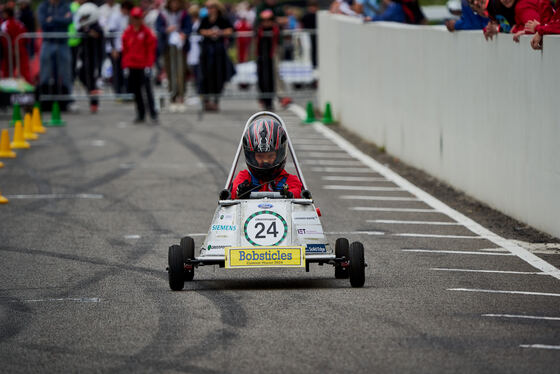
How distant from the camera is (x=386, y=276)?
31.1 feet

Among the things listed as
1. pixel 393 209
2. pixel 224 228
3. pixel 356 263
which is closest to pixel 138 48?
pixel 393 209

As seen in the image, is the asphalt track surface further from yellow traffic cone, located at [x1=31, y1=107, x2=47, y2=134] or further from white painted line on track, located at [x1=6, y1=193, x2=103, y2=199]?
yellow traffic cone, located at [x1=31, y1=107, x2=47, y2=134]

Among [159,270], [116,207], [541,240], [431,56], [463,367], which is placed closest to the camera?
[463,367]

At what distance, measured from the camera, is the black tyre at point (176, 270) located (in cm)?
892

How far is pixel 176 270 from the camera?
891 centimetres

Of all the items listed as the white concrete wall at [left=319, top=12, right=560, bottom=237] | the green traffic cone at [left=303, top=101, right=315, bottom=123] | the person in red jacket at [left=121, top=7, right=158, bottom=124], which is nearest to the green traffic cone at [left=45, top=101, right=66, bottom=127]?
the person in red jacket at [left=121, top=7, right=158, bottom=124]

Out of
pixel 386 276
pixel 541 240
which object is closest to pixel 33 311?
pixel 386 276

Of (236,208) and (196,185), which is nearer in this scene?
(236,208)

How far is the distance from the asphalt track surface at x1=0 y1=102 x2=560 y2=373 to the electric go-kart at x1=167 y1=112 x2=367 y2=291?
199mm

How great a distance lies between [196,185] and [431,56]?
3.49 meters

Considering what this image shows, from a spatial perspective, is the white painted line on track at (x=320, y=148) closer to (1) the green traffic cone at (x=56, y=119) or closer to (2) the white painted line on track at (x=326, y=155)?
(2) the white painted line on track at (x=326, y=155)

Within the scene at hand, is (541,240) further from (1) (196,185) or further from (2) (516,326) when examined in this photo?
(1) (196,185)

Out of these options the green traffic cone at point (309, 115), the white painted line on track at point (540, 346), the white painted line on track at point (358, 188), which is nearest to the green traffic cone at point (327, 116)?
the green traffic cone at point (309, 115)

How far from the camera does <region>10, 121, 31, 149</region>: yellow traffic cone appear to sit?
2011 cm
